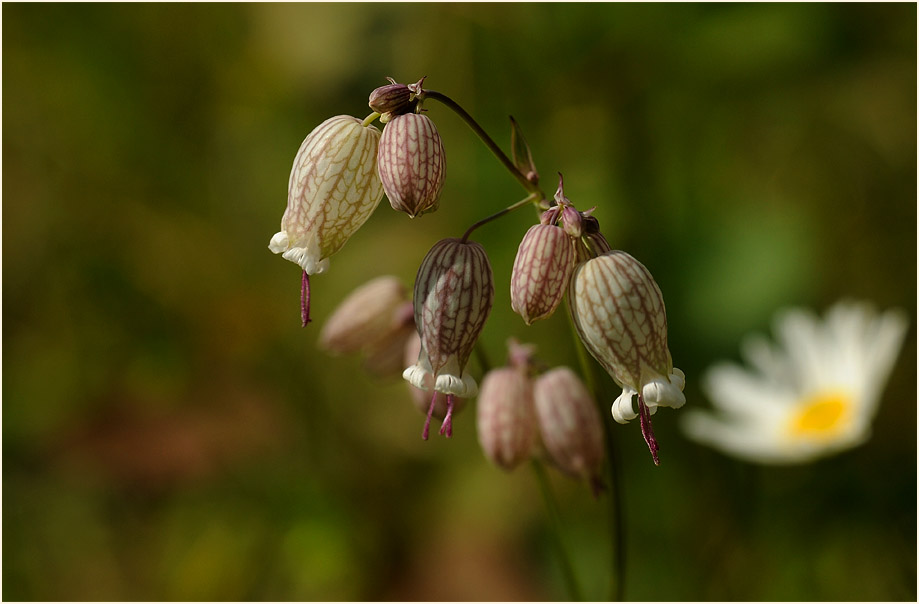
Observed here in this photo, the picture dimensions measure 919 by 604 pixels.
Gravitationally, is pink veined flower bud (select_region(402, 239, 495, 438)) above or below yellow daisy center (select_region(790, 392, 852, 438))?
above

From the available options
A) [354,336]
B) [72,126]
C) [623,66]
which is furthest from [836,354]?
[72,126]

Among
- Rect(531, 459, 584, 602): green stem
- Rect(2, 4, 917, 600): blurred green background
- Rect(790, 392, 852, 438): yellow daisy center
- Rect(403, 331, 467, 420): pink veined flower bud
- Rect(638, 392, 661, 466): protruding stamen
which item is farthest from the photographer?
Rect(2, 4, 917, 600): blurred green background

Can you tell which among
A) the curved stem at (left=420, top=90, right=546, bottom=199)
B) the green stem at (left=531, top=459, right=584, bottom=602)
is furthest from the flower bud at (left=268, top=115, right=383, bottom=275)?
the green stem at (left=531, top=459, right=584, bottom=602)

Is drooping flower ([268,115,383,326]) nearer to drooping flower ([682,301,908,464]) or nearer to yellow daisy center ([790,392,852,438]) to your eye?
drooping flower ([682,301,908,464])

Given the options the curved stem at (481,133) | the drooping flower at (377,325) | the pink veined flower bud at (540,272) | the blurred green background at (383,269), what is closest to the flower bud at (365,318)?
the drooping flower at (377,325)

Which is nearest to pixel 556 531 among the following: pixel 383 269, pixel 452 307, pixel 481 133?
pixel 452 307

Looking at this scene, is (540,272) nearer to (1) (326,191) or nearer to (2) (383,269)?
(1) (326,191)
